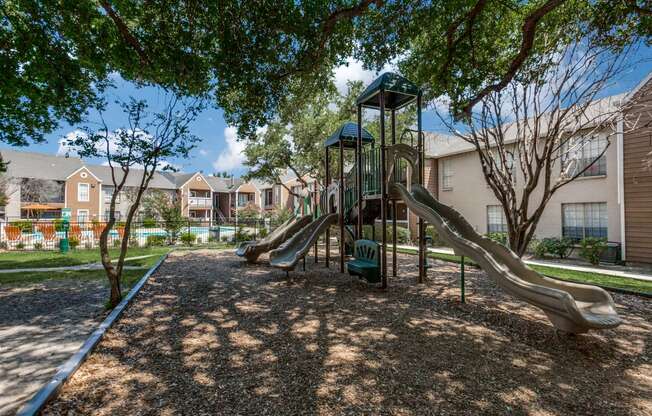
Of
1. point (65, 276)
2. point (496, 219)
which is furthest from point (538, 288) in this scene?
point (496, 219)

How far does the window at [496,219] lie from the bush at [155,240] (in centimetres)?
1746

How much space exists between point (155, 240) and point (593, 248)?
774 inches

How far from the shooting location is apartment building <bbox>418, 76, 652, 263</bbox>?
36.5ft

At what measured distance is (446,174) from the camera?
19594 millimetres

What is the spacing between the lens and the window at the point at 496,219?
54.0 ft

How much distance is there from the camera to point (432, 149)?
20.3 meters

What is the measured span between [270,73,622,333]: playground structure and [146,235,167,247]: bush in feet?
36.0

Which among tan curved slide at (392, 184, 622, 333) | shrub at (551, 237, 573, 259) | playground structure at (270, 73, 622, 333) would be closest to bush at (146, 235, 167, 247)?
playground structure at (270, 73, 622, 333)

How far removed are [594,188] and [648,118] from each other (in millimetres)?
3089

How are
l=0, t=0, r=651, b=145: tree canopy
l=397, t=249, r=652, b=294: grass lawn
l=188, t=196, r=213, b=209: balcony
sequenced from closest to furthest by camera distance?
l=0, t=0, r=651, b=145: tree canopy, l=397, t=249, r=652, b=294: grass lawn, l=188, t=196, r=213, b=209: balcony

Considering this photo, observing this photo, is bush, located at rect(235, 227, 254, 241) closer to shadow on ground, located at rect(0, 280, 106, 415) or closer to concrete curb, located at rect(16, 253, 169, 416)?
shadow on ground, located at rect(0, 280, 106, 415)

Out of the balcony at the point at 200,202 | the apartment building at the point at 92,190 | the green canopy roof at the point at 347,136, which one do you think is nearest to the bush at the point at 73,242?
the apartment building at the point at 92,190

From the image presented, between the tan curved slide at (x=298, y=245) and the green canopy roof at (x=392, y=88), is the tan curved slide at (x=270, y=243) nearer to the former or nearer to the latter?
the tan curved slide at (x=298, y=245)

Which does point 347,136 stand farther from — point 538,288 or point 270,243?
point 538,288
